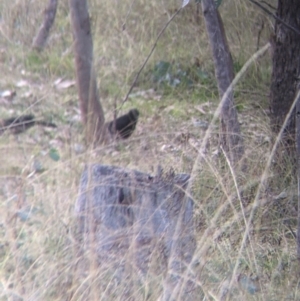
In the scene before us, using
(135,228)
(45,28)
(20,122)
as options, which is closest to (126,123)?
(20,122)

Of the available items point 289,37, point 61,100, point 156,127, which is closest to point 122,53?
point 61,100

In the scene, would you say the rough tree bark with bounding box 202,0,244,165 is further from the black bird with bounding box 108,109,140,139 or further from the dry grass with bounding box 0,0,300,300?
the black bird with bounding box 108,109,140,139

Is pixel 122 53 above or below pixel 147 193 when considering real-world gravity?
below

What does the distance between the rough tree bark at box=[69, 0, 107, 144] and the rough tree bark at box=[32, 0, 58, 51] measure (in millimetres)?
2088

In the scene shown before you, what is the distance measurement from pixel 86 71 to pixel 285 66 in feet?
5.25

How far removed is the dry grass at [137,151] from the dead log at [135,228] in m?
0.07

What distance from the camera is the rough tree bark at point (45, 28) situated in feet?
24.5

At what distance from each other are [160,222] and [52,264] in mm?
503

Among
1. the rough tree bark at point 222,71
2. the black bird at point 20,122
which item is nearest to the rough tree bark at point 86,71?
the black bird at point 20,122

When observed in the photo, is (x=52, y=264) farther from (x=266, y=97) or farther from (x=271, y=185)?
(x=266, y=97)

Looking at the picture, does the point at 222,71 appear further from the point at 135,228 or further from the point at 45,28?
the point at 45,28

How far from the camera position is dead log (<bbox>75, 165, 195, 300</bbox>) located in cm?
299

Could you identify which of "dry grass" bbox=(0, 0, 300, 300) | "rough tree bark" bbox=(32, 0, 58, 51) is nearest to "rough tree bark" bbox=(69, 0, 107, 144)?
"dry grass" bbox=(0, 0, 300, 300)

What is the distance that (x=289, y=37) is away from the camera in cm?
454
